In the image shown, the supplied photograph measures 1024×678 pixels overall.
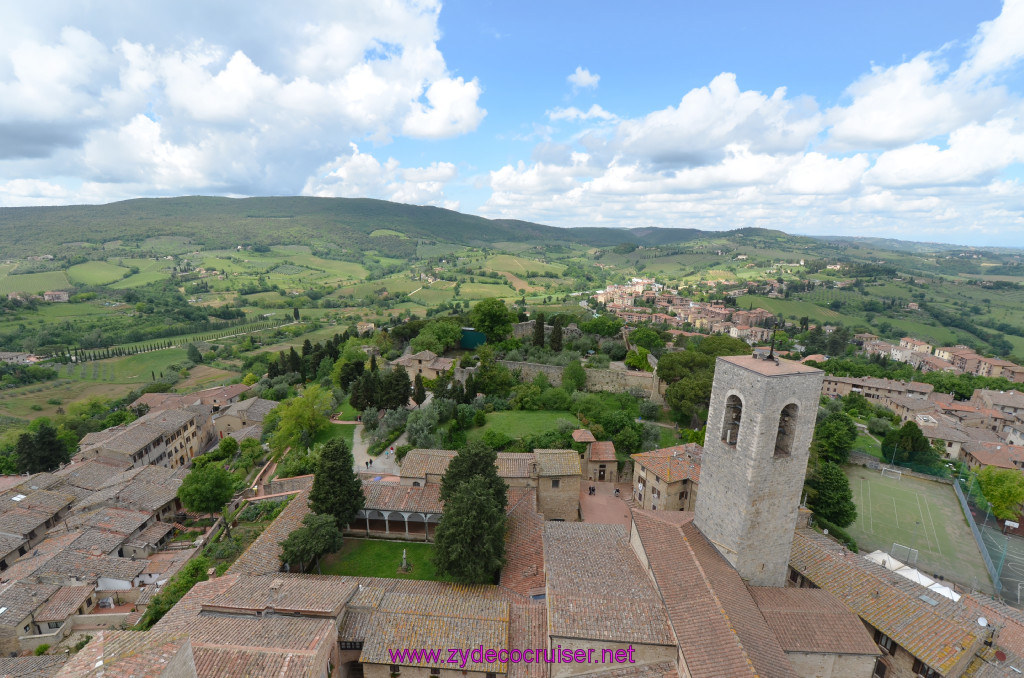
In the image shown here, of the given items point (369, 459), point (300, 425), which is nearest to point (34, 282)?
point (300, 425)

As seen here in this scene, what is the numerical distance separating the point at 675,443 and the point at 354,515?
73.6ft

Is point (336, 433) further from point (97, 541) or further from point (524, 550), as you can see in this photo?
point (524, 550)

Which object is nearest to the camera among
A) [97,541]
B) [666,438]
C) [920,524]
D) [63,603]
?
[63,603]

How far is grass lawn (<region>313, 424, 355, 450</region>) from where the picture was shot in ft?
106

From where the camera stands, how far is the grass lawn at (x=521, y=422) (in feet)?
103

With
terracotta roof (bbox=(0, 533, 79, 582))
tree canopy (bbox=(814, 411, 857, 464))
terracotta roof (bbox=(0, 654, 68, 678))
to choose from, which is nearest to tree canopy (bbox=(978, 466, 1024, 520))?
tree canopy (bbox=(814, 411, 857, 464))

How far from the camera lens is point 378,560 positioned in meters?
21.4

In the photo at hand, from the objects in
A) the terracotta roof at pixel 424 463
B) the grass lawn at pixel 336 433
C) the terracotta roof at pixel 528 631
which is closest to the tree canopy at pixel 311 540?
the terracotta roof at pixel 424 463

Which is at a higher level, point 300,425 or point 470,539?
point 470,539

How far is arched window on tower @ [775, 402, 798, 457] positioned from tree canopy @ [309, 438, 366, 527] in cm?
1827

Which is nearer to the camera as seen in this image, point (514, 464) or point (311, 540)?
point (311, 540)

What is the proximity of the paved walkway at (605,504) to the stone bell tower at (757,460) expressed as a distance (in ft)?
28.7

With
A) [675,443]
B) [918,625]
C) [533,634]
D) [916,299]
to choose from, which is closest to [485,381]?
[675,443]

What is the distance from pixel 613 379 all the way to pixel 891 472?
2414 centimetres
